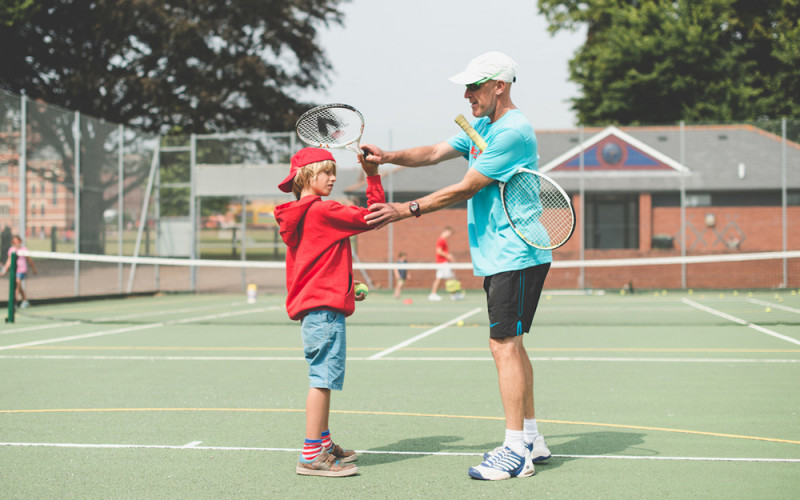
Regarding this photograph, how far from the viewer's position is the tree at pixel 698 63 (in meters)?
32.0

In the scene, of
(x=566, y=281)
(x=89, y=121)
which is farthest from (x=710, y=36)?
(x=89, y=121)

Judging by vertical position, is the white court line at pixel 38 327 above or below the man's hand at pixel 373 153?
below

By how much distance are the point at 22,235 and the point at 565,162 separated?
1366cm

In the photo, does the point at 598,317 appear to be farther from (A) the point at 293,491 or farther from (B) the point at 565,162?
(A) the point at 293,491

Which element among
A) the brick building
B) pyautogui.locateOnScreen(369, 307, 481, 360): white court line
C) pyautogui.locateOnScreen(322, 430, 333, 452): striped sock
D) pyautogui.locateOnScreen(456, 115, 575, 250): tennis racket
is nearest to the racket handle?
pyautogui.locateOnScreen(456, 115, 575, 250): tennis racket

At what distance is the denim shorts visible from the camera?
4289 mm

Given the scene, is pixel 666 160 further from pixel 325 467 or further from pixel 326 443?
pixel 325 467

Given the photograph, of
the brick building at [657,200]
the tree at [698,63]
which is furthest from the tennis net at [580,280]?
the tree at [698,63]

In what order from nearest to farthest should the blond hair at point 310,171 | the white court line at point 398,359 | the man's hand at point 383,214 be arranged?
the man's hand at point 383,214
the blond hair at point 310,171
the white court line at point 398,359

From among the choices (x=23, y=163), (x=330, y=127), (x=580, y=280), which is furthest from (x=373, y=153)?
(x=580, y=280)

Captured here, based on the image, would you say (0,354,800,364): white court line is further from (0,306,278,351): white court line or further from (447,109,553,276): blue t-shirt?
(447,109,553,276): blue t-shirt

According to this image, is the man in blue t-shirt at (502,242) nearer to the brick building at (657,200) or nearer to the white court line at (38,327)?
the white court line at (38,327)

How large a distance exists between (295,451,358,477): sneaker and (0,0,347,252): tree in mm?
26669

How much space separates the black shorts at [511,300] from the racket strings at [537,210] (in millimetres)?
184
